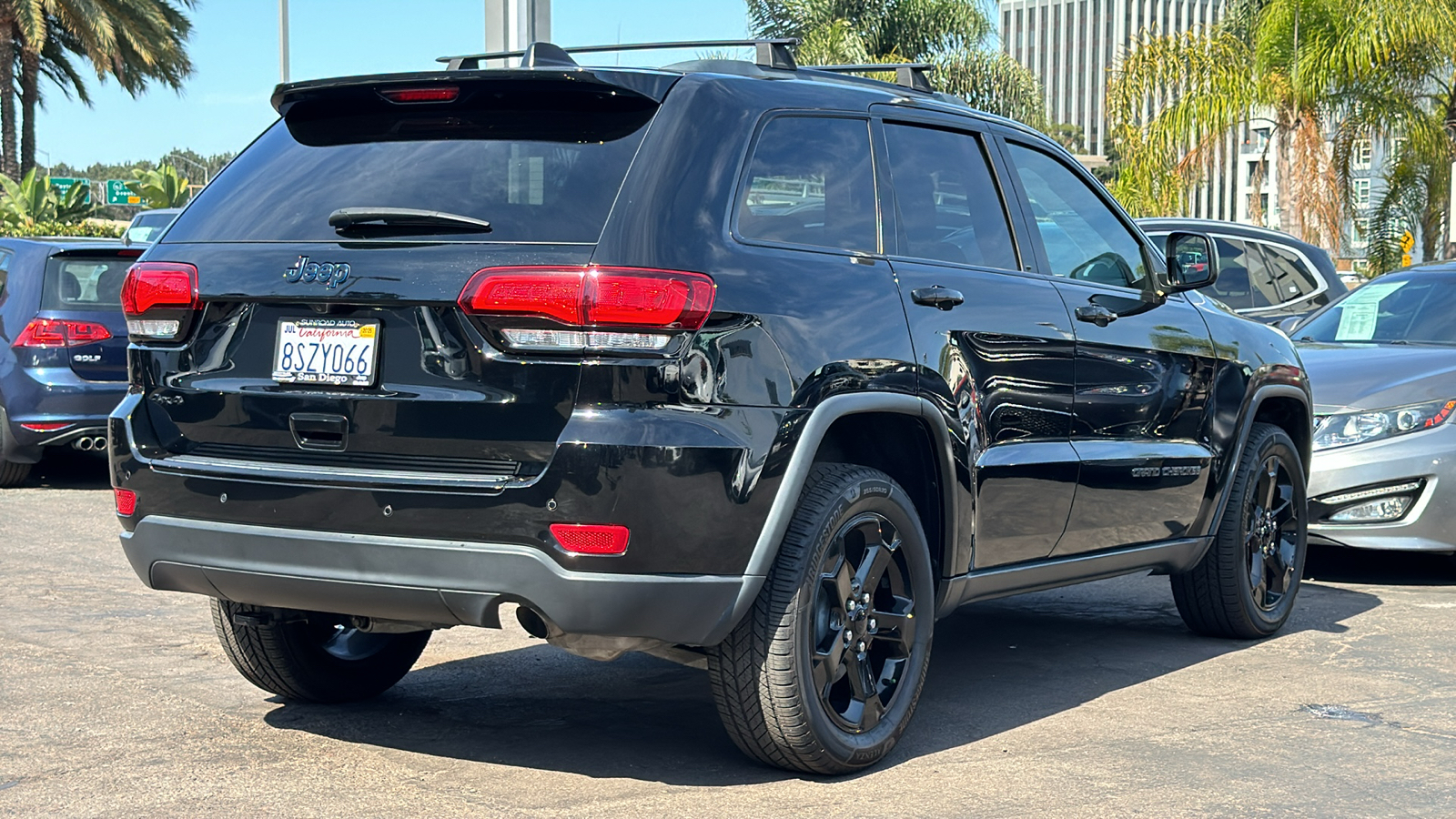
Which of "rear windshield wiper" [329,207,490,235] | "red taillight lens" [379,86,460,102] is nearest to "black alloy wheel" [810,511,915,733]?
"rear windshield wiper" [329,207,490,235]

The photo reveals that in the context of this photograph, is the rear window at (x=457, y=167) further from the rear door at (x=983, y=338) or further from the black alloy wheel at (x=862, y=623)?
the black alloy wheel at (x=862, y=623)

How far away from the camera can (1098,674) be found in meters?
5.87

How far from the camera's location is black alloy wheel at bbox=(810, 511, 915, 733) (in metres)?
4.35

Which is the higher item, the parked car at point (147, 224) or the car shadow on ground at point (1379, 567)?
the parked car at point (147, 224)

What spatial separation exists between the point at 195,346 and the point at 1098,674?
3.27 metres

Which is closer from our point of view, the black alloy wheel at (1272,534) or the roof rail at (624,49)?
the roof rail at (624,49)

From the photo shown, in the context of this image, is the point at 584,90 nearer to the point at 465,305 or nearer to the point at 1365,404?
the point at 465,305

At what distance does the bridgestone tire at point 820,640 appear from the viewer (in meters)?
4.16

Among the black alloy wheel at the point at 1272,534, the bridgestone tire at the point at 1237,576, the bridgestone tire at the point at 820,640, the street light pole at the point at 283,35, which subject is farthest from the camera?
the street light pole at the point at 283,35

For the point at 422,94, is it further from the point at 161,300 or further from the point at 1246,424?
the point at 1246,424

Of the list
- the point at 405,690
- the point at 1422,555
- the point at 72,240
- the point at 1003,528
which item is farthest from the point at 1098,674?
the point at 72,240

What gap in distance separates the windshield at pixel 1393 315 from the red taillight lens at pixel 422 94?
625cm

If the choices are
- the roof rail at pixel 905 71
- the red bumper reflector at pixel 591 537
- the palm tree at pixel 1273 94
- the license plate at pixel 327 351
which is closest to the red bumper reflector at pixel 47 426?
the roof rail at pixel 905 71

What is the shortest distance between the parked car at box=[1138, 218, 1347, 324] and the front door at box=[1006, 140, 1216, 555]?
19.8ft
